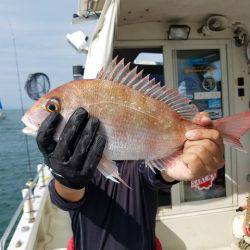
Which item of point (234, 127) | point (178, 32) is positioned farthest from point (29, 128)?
point (178, 32)

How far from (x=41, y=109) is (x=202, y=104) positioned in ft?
10.9

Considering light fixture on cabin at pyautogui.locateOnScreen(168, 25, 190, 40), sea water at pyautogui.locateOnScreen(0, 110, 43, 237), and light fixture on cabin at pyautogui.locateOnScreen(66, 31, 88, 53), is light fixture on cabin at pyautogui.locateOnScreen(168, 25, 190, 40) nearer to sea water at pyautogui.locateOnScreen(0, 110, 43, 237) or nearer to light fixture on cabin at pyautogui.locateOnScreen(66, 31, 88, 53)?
light fixture on cabin at pyautogui.locateOnScreen(66, 31, 88, 53)

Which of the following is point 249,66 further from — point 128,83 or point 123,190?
point 128,83

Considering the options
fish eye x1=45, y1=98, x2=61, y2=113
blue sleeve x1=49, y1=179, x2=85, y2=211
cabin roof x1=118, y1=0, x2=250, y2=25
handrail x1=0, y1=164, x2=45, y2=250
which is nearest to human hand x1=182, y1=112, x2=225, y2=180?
fish eye x1=45, y1=98, x2=61, y2=113

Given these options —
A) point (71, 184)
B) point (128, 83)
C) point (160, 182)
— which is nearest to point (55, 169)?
point (71, 184)

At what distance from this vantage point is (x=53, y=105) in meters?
1.58

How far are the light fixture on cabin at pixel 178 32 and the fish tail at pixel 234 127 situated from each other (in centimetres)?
289

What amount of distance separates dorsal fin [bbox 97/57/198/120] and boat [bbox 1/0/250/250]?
2.68 m

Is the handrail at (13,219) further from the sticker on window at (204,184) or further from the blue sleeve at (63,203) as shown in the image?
the sticker on window at (204,184)

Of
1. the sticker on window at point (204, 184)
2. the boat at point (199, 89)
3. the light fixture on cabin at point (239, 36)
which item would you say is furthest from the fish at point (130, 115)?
the light fixture on cabin at point (239, 36)

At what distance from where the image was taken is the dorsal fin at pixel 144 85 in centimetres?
157

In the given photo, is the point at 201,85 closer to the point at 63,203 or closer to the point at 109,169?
the point at 63,203

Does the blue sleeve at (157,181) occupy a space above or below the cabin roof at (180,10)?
below

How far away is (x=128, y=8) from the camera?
3.82m
